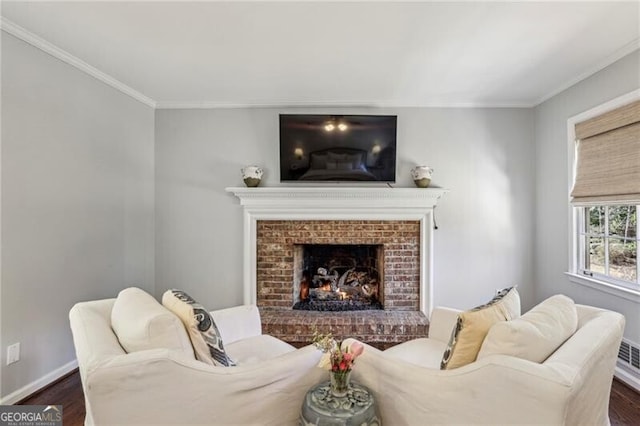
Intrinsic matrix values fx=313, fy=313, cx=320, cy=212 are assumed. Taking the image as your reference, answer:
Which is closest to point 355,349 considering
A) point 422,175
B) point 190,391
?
point 190,391

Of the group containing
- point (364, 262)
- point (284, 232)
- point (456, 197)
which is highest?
point (456, 197)

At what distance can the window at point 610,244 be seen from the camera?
7.80ft

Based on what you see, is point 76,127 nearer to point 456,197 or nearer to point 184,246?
point 184,246

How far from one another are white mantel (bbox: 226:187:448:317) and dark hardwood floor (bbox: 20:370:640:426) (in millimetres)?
1445

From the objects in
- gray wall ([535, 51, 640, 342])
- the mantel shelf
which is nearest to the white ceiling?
gray wall ([535, 51, 640, 342])

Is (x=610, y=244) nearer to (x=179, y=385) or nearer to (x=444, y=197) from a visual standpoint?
(x=444, y=197)

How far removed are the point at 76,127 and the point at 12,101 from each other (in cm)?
46

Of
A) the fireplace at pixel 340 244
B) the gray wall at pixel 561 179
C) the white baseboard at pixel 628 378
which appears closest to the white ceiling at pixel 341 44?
the gray wall at pixel 561 179

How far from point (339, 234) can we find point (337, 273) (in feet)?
1.87

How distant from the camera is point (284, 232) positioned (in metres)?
3.34

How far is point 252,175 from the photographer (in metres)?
3.23

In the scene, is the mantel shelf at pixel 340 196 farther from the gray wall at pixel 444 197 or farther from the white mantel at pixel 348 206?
the gray wall at pixel 444 197

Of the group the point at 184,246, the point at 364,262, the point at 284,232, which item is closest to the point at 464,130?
the point at 364,262

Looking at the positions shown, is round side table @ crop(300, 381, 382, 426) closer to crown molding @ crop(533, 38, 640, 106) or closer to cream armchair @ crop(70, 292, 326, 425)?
cream armchair @ crop(70, 292, 326, 425)
